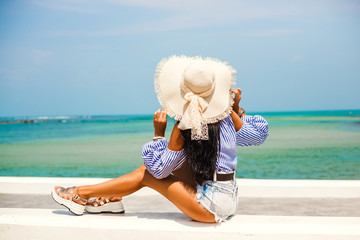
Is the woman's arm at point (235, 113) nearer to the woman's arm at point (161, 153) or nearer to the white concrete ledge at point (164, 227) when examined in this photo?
the woman's arm at point (161, 153)

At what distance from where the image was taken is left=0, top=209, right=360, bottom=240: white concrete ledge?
2.21 m

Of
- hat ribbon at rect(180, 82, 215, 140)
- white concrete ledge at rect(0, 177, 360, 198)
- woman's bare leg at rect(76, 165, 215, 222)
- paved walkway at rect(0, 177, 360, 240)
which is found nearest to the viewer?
hat ribbon at rect(180, 82, 215, 140)

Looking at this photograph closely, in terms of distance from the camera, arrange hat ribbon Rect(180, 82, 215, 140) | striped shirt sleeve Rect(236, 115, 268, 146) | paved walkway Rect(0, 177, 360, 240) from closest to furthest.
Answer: hat ribbon Rect(180, 82, 215, 140) < paved walkway Rect(0, 177, 360, 240) < striped shirt sleeve Rect(236, 115, 268, 146)

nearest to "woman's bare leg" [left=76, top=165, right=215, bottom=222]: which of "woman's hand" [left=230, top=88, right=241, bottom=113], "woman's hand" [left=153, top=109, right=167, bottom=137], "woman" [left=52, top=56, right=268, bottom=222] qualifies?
"woman" [left=52, top=56, right=268, bottom=222]

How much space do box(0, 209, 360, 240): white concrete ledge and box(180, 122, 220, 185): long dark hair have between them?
14.6 inches

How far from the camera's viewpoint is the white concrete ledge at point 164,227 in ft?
7.26

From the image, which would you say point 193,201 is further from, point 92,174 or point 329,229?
point 92,174

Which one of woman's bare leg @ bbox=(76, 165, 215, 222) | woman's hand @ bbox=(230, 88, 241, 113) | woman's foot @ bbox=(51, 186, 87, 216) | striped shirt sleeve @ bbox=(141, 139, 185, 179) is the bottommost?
woman's foot @ bbox=(51, 186, 87, 216)

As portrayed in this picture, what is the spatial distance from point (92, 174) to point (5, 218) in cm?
790

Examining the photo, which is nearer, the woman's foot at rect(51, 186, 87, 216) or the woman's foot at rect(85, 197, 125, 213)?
the woman's foot at rect(51, 186, 87, 216)

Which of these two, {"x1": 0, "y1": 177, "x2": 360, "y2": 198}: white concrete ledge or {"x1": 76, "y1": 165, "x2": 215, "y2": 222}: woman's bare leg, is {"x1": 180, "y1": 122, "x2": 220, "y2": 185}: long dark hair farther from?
{"x1": 0, "y1": 177, "x2": 360, "y2": 198}: white concrete ledge

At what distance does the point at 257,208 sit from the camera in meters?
3.67

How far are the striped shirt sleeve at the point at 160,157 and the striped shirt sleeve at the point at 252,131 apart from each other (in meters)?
0.46

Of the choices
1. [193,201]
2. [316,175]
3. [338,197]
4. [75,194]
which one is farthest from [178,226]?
[316,175]
